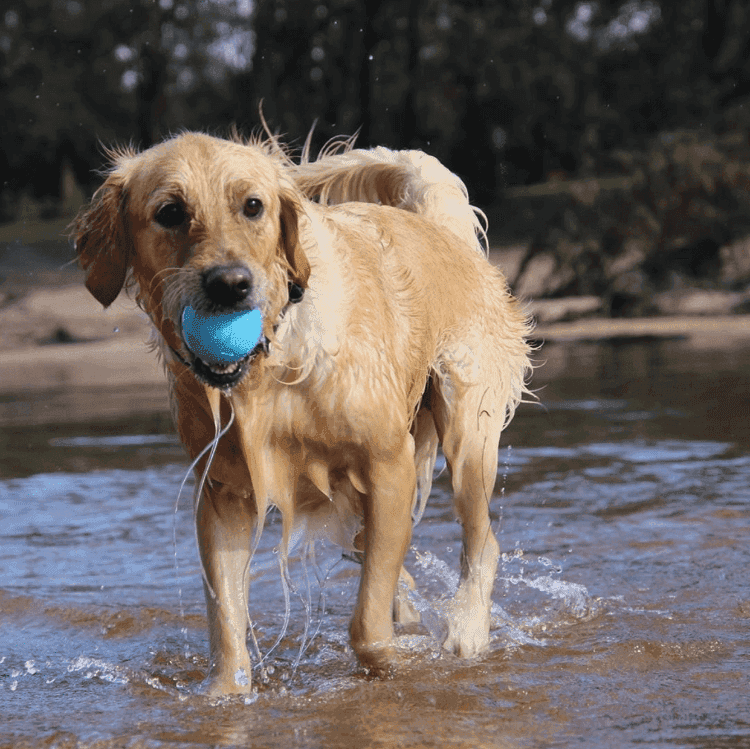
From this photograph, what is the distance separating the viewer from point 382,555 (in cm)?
405

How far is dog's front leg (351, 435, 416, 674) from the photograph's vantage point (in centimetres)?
400

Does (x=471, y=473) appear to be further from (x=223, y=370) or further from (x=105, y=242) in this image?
(x=105, y=242)

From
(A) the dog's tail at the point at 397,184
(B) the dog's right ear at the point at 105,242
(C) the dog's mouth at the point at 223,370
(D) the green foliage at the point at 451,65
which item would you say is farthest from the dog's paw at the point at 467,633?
(D) the green foliage at the point at 451,65

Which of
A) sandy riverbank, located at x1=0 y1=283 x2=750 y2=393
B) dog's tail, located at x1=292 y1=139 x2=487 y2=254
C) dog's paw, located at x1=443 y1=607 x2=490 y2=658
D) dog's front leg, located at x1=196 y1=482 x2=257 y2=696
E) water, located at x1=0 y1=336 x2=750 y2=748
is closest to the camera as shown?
water, located at x1=0 y1=336 x2=750 y2=748

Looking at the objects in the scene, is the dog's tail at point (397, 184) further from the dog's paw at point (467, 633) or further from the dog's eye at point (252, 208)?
the dog's eye at point (252, 208)

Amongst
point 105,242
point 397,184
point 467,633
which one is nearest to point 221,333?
point 105,242

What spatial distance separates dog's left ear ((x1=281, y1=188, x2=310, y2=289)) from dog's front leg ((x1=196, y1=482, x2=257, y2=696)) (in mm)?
862

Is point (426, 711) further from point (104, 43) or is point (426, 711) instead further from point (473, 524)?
point (104, 43)

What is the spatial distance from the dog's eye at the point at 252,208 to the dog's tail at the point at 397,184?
75.3 inches

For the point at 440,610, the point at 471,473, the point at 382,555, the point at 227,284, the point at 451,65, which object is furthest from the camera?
the point at 451,65

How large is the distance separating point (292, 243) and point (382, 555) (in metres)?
1.14

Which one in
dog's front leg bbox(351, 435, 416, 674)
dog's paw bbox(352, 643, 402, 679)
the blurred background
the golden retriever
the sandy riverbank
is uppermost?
the blurred background

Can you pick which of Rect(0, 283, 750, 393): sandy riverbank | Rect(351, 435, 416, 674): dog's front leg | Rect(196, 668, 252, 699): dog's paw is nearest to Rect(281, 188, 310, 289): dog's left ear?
Rect(351, 435, 416, 674): dog's front leg

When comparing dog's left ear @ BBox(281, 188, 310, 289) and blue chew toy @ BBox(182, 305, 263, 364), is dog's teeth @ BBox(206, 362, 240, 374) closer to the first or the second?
blue chew toy @ BBox(182, 305, 263, 364)
